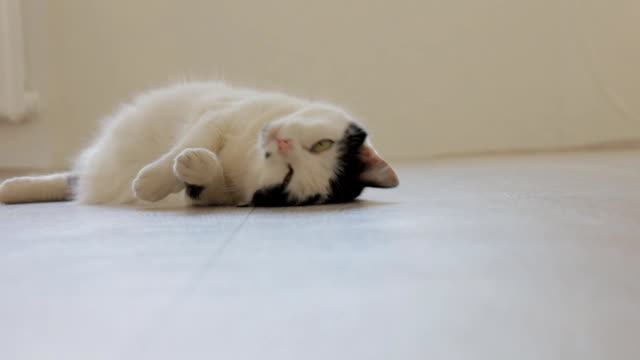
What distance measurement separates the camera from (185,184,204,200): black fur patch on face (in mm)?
1535

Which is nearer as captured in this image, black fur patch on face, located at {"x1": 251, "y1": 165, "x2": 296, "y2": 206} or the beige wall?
black fur patch on face, located at {"x1": 251, "y1": 165, "x2": 296, "y2": 206}

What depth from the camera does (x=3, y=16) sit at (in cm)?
329

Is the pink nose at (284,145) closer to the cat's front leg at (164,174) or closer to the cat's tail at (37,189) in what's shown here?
the cat's front leg at (164,174)

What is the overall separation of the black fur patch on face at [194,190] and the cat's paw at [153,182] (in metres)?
0.04

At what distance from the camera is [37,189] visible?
1916 mm

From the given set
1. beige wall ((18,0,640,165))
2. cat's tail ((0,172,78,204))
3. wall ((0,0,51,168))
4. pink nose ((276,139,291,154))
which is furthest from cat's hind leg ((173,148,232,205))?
wall ((0,0,51,168))

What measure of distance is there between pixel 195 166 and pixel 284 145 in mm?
182

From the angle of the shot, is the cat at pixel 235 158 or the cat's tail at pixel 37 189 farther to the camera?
the cat's tail at pixel 37 189

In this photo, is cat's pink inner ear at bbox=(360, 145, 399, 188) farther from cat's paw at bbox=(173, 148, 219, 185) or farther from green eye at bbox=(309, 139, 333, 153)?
cat's paw at bbox=(173, 148, 219, 185)

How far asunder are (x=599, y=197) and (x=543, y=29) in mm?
2529

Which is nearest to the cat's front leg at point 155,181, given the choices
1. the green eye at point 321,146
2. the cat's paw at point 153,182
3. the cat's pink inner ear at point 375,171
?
the cat's paw at point 153,182

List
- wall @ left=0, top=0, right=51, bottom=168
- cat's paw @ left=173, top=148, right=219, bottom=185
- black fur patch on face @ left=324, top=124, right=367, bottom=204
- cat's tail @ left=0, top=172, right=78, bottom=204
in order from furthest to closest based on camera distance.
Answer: wall @ left=0, top=0, right=51, bottom=168 < cat's tail @ left=0, top=172, right=78, bottom=204 < black fur patch on face @ left=324, top=124, right=367, bottom=204 < cat's paw @ left=173, top=148, right=219, bottom=185

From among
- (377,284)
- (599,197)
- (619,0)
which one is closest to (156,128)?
(599,197)

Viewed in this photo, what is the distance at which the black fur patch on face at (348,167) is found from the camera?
154 centimetres
